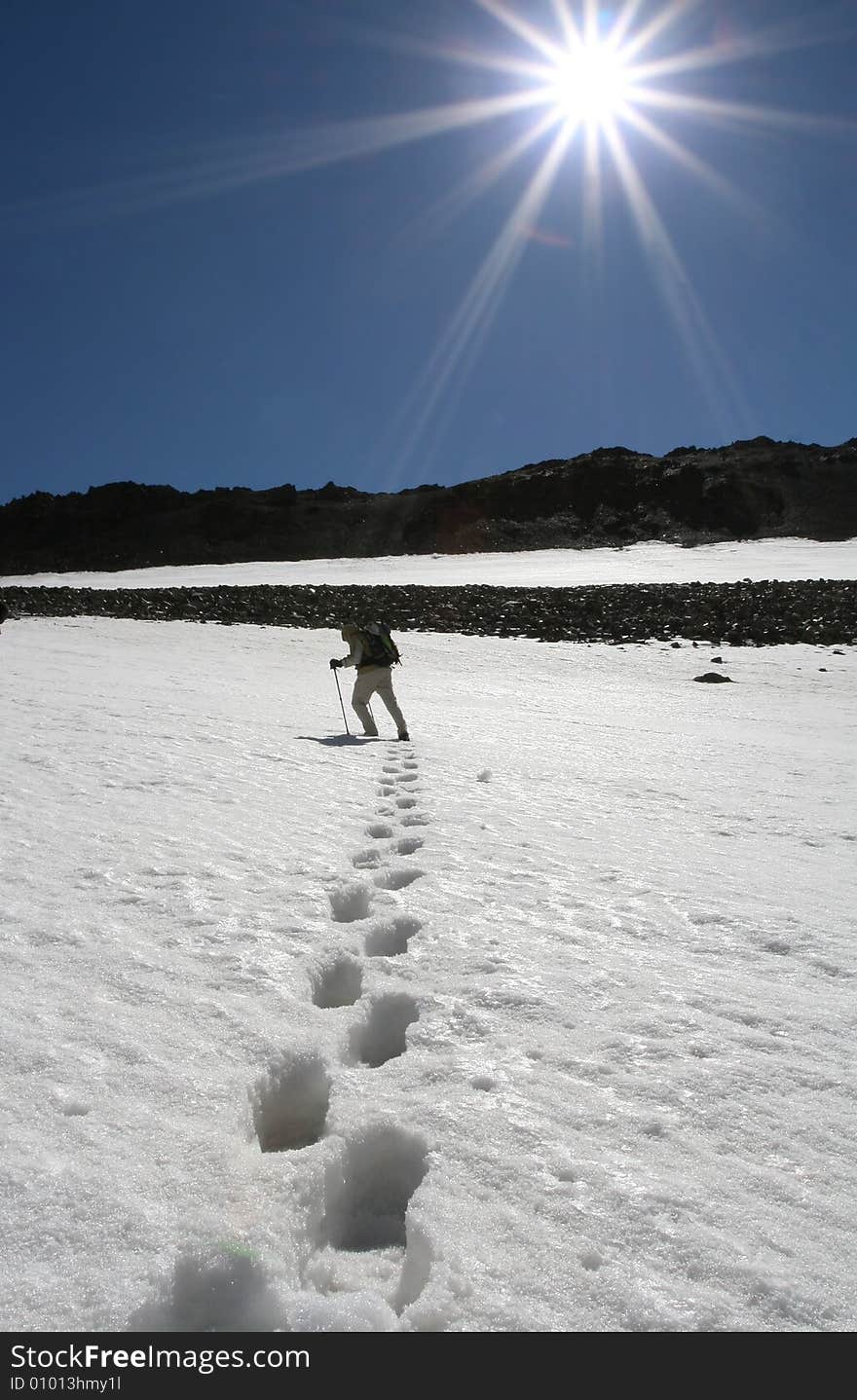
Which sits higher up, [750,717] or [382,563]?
[382,563]

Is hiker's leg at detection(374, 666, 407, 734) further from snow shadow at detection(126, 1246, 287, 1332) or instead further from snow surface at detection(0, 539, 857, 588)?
snow surface at detection(0, 539, 857, 588)

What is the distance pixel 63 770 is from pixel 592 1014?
5.76m

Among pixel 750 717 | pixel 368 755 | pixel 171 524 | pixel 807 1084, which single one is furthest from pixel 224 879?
pixel 171 524

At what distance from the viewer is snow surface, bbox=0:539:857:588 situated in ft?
134

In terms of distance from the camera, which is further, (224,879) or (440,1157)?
(224,879)

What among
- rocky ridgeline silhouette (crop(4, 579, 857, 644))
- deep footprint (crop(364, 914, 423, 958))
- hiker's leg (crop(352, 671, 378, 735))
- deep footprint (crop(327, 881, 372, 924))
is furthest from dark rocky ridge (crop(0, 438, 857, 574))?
deep footprint (crop(364, 914, 423, 958))

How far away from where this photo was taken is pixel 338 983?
12.3ft

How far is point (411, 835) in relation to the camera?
6.26 metres

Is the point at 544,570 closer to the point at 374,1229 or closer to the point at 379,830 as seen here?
the point at 379,830

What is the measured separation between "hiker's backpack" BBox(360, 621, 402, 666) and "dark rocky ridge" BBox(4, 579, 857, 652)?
53.7 ft

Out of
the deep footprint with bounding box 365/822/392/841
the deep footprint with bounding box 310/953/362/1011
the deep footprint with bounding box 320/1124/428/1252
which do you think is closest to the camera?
the deep footprint with bounding box 320/1124/428/1252

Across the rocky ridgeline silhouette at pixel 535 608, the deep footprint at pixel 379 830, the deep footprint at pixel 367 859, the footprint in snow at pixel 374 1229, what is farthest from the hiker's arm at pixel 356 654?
the rocky ridgeline silhouette at pixel 535 608

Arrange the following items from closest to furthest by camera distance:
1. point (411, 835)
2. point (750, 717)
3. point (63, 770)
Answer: point (411, 835), point (63, 770), point (750, 717)
